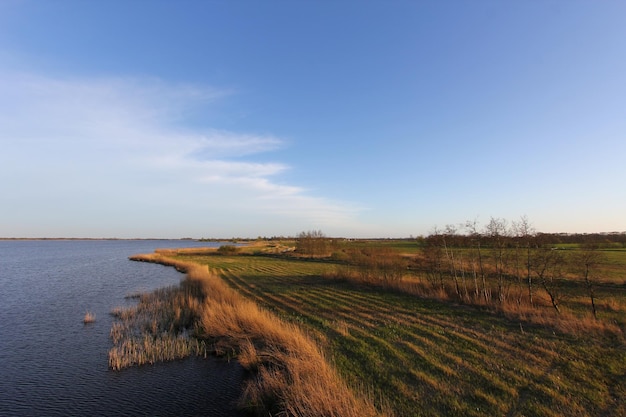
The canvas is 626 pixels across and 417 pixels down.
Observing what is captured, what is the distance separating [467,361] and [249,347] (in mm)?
7514

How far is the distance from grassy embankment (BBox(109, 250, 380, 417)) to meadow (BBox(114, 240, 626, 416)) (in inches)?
11.6

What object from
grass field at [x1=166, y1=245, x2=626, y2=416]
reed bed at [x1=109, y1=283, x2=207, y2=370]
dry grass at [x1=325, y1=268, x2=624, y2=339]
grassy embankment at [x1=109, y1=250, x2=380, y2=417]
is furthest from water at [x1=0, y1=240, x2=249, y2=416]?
dry grass at [x1=325, y1=268, x2=624, y2=339]

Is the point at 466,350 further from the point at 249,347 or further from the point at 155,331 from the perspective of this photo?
the point at 155,331

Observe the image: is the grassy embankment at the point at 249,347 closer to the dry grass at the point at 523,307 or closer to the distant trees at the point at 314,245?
the dry grass at the point at 523,307

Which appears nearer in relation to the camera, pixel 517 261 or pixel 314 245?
pixel 517 261

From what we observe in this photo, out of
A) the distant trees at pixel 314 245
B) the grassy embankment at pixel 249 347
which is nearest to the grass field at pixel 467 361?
the grassy embankment at pixel 249 347

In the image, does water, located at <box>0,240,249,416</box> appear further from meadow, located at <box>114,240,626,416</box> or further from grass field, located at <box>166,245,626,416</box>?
grass field, located at <box>166,245,626,416</box>

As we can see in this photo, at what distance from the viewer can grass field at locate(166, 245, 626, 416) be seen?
25.6 feet

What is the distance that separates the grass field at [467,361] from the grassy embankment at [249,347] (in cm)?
118

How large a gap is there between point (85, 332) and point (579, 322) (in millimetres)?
23850

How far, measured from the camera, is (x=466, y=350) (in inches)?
453

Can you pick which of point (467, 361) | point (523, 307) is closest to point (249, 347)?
point (467, 361)

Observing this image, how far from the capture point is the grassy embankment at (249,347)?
24.3 feet

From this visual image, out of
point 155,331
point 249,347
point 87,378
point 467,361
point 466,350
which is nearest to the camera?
point 467,361
